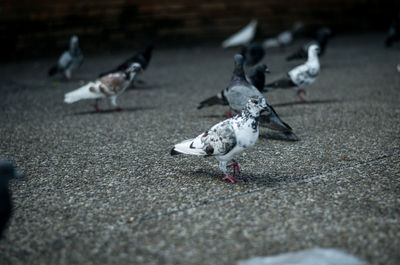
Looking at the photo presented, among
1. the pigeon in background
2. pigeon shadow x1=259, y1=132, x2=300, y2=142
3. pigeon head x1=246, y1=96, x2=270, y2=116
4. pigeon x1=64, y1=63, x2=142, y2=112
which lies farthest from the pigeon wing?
pigeon x1=64, y1=63, x2=142, y2=112

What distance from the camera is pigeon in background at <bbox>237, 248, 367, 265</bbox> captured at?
239cm

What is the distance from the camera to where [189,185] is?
367 cm

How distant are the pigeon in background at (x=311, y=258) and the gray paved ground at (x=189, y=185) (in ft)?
0.28

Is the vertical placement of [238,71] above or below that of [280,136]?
above

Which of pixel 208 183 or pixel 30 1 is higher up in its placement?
pixel 30 1

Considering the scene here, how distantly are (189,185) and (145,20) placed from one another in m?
10.0

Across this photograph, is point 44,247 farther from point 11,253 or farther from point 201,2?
point 201,2

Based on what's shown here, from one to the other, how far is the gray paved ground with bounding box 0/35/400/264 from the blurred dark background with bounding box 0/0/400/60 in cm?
487

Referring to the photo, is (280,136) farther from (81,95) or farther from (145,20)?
(145,20)

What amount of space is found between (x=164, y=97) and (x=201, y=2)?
6.66 metres

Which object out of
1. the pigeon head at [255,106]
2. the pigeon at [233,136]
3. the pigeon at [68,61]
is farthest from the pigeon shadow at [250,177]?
the pigeon at [68,61]

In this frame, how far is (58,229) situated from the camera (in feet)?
9.74

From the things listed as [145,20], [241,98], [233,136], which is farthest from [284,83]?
[145,20]

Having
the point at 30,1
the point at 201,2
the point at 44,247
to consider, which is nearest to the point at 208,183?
the point at 44,247
